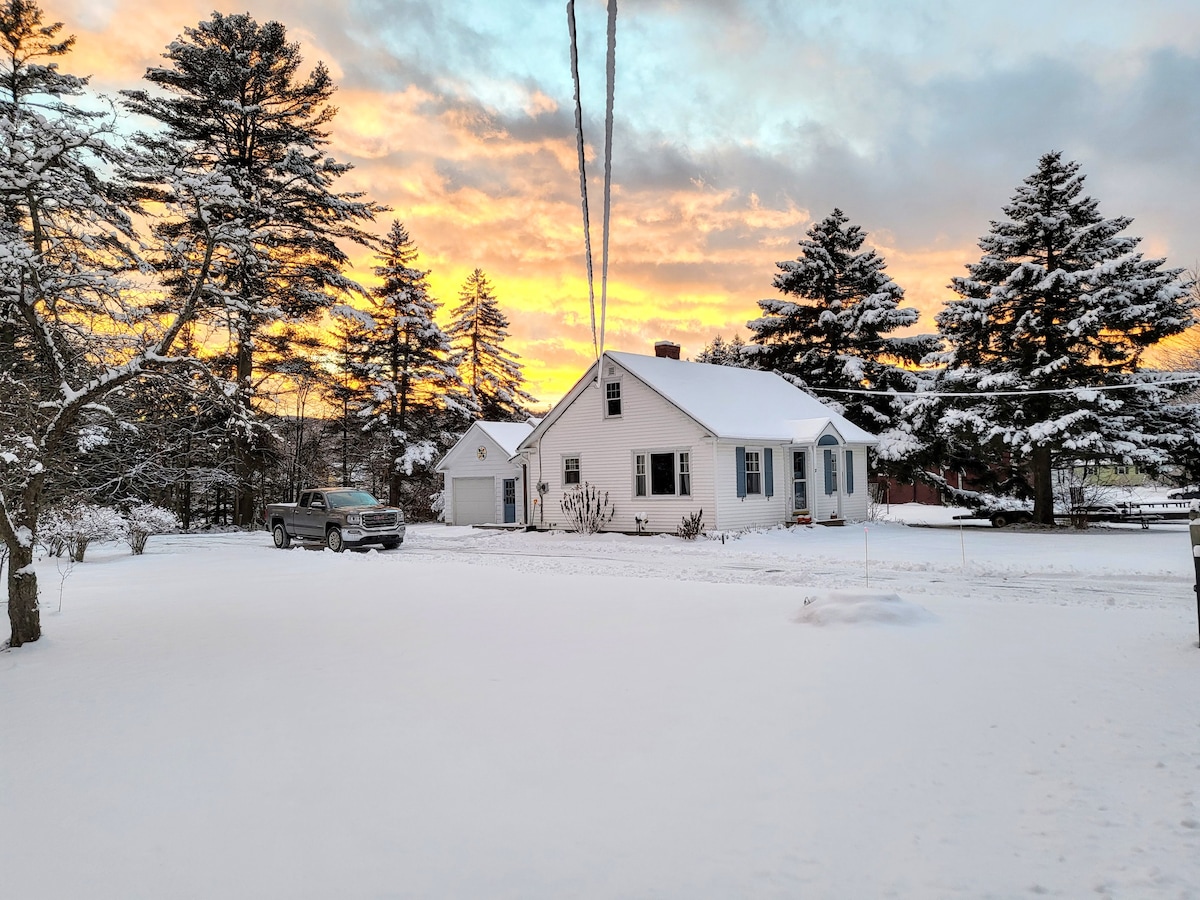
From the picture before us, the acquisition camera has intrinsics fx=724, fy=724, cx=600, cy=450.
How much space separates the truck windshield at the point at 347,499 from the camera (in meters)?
20.6

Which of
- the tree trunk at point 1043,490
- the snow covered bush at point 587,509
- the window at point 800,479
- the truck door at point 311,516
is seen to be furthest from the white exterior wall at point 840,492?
the truck door at point 311,516

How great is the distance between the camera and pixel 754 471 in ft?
75.9

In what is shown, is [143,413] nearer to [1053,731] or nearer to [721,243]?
[1053,731]

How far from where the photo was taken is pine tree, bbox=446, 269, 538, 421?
148ft

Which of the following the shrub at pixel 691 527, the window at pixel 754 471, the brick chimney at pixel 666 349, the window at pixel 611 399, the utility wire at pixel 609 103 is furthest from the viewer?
the brick chimney at pixel 666 349

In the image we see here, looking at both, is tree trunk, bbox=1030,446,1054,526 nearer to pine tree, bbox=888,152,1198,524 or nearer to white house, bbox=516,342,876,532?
pine tree, bbox=888,152,1198,524

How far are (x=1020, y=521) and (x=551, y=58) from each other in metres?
25.6

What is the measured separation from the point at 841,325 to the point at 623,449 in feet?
51.1

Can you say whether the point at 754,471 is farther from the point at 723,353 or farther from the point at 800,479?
the point at 723,353

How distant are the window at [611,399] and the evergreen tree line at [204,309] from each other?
410 inches

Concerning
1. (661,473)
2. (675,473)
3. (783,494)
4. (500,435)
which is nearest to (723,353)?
(500,435)

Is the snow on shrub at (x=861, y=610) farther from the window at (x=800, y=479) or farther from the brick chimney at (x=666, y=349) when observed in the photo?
the brick chimney at (x=666, y=349)

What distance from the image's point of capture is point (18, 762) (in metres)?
4.58

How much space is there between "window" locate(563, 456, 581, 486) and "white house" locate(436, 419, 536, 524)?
512 cm
